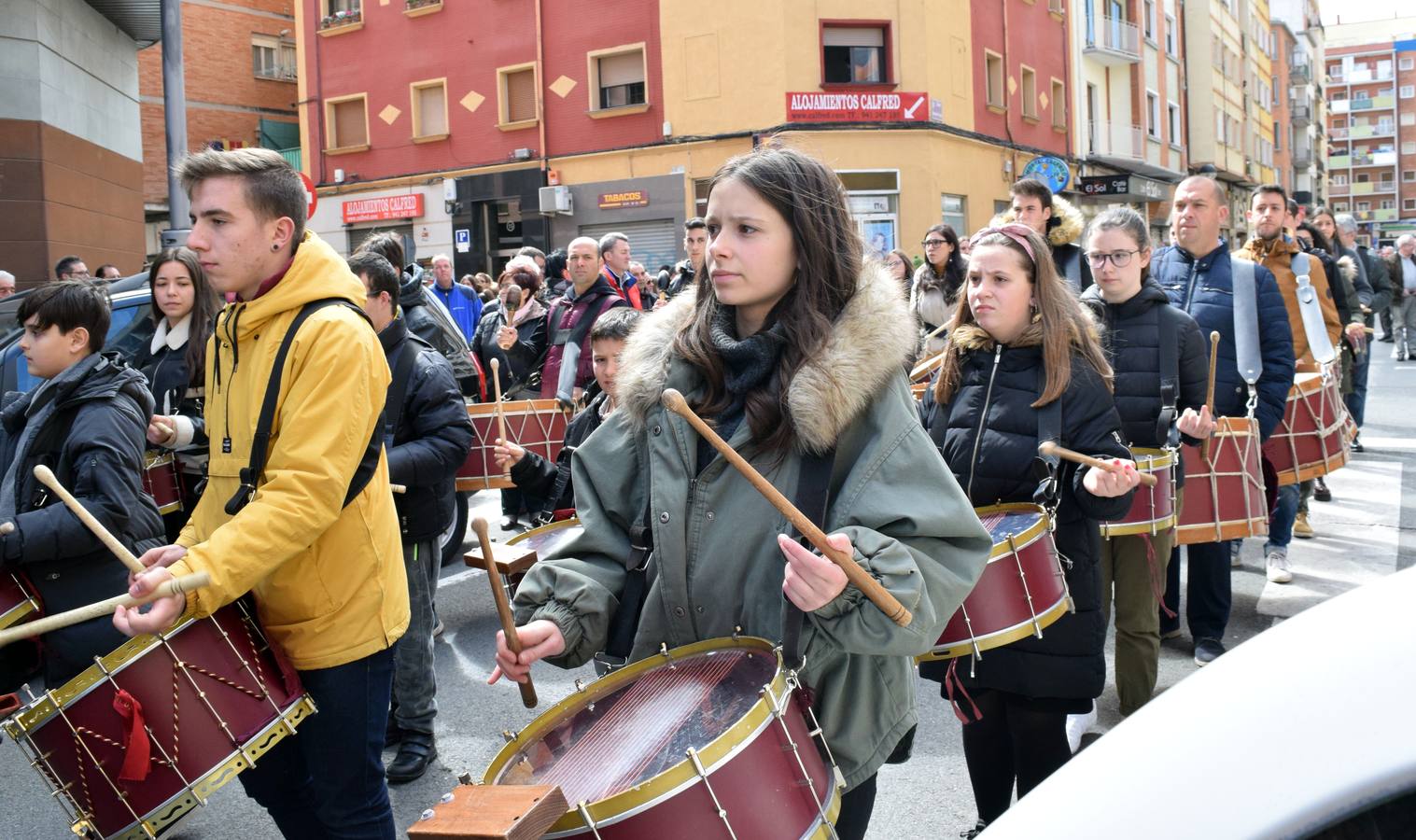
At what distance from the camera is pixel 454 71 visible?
2797cm

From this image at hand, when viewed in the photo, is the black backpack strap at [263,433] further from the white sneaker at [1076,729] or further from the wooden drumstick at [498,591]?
the white sneaker at [1076,729]

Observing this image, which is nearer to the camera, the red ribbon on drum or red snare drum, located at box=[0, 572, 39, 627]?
the red ribbon on drum

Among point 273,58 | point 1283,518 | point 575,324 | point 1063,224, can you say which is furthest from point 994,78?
point 1063,224

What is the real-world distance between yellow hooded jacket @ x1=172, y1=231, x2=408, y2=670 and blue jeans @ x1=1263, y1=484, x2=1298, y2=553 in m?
5.80

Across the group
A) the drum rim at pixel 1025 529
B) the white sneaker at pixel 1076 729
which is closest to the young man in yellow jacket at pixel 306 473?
the drum rim at pixel 1025 529

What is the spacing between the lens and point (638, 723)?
207 centimetres

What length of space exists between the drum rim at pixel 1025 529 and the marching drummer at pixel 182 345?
3751 mm

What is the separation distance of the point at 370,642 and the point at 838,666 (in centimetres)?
137

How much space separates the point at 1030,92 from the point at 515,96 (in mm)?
13261

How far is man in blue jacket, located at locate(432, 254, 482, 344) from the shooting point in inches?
576

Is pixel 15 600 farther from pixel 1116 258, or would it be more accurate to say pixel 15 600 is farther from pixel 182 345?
pixel 1116 258

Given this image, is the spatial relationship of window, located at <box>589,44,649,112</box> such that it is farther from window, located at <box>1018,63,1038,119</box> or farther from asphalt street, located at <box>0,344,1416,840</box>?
asphalt street, located at <box>0,344,1416,840</box>

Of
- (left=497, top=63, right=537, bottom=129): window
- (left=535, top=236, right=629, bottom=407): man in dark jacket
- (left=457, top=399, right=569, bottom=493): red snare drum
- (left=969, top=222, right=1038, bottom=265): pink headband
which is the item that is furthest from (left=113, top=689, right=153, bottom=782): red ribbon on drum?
(left=497, top=63, right=537, bottom=129): window

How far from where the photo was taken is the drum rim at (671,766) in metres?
1.77
